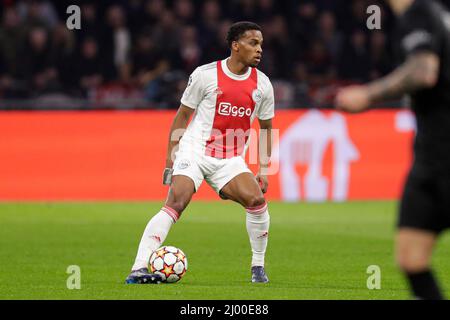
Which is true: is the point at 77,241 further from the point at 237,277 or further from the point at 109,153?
the point at 109,153

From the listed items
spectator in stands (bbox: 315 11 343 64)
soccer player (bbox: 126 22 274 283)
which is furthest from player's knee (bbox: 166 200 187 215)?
spectator in stands (bbox: 315 11 343 64)

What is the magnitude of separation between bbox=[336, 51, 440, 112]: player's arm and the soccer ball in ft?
12.5

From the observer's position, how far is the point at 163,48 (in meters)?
20.1

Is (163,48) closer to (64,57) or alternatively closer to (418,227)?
(64,57)

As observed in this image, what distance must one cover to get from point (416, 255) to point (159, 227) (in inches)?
140

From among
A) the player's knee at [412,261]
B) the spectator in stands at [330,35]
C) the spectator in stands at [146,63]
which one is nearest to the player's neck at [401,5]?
the player's knee at [412,261]

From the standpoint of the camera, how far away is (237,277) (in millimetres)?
9805

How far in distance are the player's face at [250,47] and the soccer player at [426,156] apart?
143 inches

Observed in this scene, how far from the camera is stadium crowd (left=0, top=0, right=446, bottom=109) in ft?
62.6

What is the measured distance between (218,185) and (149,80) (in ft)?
33.0

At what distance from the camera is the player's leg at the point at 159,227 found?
9.03 m

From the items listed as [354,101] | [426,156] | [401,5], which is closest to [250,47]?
[401,5]

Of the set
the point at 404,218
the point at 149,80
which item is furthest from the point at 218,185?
the point at 149,80

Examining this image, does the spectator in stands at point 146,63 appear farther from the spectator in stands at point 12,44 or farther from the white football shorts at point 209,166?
the white football shorts at point 209,166
